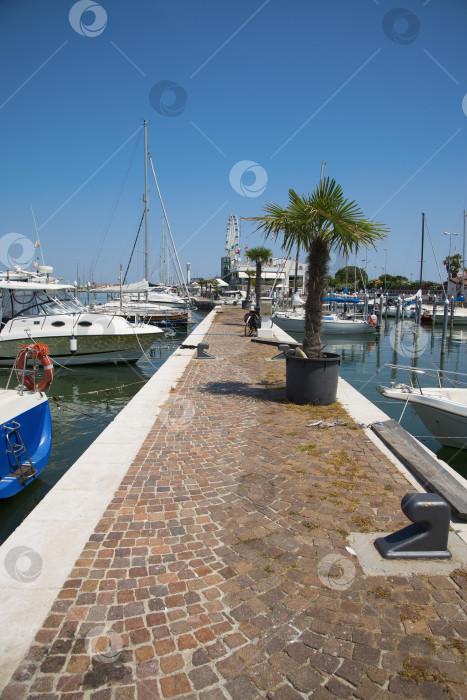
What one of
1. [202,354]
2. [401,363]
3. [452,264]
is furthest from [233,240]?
[202,354]

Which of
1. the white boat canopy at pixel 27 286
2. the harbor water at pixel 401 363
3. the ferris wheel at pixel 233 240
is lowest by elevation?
the harbor water at pixel 401 363

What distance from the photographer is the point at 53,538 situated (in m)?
3.33

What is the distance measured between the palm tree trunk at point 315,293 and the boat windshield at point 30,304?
1234 centimetres

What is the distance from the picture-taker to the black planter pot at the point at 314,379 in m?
7.20

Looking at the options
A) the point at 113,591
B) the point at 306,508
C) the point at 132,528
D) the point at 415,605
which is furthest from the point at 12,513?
the point at 415,605

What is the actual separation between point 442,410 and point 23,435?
7595mm

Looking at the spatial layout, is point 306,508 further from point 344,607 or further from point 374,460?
point 374,460

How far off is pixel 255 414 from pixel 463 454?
193 inches

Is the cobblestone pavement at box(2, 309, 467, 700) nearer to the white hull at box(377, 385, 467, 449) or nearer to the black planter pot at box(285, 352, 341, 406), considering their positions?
the black planter pot at box(285, 352, 341, 406)

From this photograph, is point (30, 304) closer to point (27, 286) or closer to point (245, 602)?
point (27, 286)

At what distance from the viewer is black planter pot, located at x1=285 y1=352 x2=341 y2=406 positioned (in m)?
7.20

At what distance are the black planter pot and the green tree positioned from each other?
82646 mm

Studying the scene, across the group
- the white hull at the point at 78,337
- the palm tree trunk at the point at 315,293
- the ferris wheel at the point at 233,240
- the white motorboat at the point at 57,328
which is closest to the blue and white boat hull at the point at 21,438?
the palm tree trunk at the point at 315,293

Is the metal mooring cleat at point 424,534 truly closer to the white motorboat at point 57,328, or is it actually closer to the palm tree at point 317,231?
the palm tree at point 317,231
